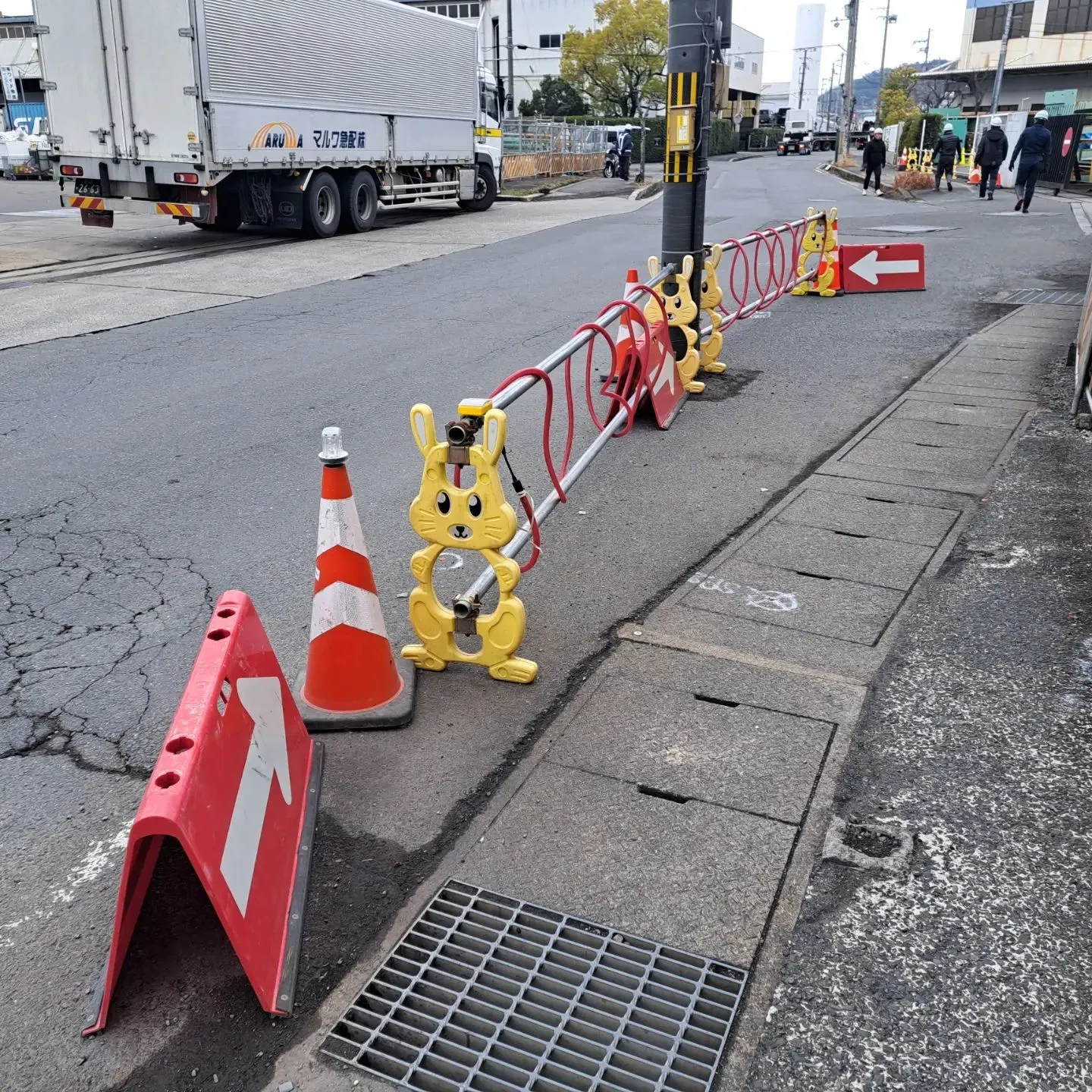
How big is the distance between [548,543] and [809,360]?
516 cm

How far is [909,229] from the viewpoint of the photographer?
64.6ft

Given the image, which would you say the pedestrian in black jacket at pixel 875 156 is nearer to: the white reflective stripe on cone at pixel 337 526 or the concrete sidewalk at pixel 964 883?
the concrete sidewalk at pixel 964 883

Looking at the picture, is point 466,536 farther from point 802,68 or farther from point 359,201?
point 802,68

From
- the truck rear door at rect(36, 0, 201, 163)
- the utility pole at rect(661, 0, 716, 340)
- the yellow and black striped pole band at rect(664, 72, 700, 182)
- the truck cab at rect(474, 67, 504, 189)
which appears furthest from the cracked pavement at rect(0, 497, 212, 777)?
the truck cab at rect(474, 67, 504, 189)

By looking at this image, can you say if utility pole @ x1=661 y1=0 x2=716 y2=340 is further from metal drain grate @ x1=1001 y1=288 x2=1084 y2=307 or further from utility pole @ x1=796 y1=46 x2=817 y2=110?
utility pole @ x1=796 y1=46 x2=817 y2=110

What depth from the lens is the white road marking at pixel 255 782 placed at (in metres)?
2.44

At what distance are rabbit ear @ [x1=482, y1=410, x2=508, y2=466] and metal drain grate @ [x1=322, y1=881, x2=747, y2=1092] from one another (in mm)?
1555

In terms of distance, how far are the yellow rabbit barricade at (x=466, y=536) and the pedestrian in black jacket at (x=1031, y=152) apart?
22.1 metres

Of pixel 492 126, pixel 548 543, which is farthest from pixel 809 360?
pixel 492 126

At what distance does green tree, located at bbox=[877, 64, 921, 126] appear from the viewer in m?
68.6

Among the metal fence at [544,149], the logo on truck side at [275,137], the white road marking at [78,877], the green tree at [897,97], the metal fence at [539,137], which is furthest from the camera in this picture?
the green tree at [897,97]

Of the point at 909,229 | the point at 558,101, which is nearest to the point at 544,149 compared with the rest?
the point at 909,229

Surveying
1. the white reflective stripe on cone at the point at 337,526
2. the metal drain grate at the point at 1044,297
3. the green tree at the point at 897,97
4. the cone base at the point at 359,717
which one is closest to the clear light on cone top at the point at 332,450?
the white reflective stripe on cone at the point at 337,526

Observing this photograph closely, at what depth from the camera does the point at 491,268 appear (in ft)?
48.3
